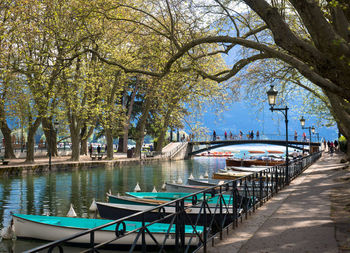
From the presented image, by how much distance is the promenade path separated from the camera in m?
6.68

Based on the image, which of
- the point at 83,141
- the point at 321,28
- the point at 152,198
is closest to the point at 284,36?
the point at 321,28

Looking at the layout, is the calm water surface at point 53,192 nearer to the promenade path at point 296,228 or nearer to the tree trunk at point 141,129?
the promenade path at point 296,228

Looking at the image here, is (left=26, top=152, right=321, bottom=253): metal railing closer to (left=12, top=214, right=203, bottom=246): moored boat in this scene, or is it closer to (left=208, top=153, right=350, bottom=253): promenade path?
(left=12, top=214, right=203, bottom=246): moored boat

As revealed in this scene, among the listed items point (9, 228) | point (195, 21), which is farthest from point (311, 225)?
point (9, 228)

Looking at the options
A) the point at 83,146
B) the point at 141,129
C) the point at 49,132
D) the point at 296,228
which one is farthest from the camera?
the point at 141,129

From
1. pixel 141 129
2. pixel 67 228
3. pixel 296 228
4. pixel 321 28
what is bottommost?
pixel 67 228

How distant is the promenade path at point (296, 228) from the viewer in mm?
6684

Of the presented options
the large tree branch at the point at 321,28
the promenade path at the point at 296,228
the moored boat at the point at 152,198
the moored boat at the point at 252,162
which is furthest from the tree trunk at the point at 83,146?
the large tree branch at the point at 321,28

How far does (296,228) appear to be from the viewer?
26.7ft

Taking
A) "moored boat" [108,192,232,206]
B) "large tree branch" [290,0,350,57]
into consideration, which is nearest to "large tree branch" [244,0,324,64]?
"large tree branch" [290,0,350,57]

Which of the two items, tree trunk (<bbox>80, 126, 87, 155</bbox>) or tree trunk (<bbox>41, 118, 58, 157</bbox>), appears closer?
tree trunk (<bbox>41, 118, 58, 157</bbox>)

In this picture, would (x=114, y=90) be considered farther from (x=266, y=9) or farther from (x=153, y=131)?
(x=266, y=9)

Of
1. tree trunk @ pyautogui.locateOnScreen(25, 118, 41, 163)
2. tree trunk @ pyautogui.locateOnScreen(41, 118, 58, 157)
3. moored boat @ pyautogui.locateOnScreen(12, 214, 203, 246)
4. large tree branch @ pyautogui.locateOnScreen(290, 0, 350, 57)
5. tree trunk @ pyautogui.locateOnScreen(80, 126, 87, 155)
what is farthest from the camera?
tree trunk @ pyautogui.locateOnScreen(80, 126, 87, 155)

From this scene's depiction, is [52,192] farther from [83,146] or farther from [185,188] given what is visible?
[83,146]
